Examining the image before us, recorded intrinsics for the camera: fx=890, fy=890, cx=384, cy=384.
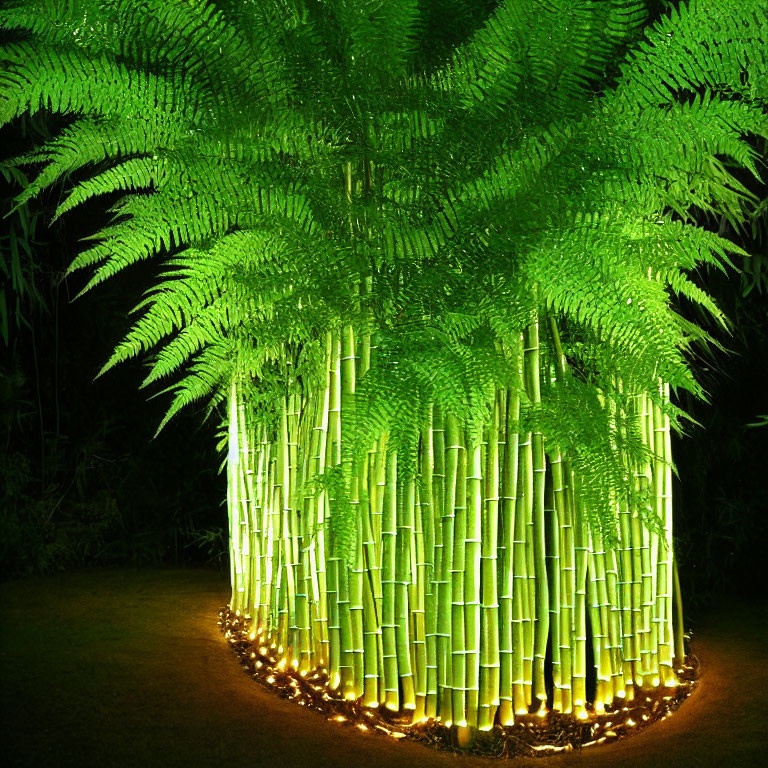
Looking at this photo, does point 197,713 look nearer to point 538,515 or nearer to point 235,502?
point 538,515

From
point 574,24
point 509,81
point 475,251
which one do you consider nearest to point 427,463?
point 475,251

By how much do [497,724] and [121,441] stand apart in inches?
117

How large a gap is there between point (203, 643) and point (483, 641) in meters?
0.82

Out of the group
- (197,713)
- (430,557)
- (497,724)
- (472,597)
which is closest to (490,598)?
(472,597)

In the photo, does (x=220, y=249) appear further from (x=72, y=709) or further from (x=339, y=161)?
(x=72, y=709)

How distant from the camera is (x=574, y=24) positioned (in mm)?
1518

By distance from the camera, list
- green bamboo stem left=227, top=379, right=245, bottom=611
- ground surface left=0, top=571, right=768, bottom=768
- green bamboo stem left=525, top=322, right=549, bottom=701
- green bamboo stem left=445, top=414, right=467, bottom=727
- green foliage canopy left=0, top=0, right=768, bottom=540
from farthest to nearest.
→ green bamboo stem left=227, top=379, right=245, bottom=611 → green bamboo stem left=525, top=322, right=549, bottom=701 → green bamboo stem left=445, top=414, right=467, bottom=727 → ground surface left=0, top=571, right=768, bottom=768 → green foliage canopy left=0, top=0, right=768, bottom=540

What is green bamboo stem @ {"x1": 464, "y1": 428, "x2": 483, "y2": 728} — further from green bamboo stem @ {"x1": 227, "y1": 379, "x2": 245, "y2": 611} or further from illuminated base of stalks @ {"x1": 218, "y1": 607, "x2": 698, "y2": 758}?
green bamboo stem @ {"x1": 227, "y1": 379, "x2": 245, "y2": 611}

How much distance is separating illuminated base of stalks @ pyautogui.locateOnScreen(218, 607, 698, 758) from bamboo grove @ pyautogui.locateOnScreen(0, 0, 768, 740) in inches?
1.2

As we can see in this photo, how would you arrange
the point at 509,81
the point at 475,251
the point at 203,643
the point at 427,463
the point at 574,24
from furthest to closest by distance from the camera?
the point at 203,643, the point at 427,463, the point at 475,251, the point at 509,81, the point at 574,24

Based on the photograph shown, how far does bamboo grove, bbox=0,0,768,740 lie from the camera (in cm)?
160

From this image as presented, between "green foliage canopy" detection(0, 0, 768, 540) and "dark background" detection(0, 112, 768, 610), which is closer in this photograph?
"green foliage canopy" detection(0, 0, 768, 540)

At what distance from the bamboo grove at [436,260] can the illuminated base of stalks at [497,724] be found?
0.03m

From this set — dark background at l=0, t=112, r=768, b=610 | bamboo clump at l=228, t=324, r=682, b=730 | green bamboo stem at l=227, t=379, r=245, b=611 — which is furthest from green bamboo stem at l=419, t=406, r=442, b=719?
dark background at l=0, t=112, r=768, b=610
